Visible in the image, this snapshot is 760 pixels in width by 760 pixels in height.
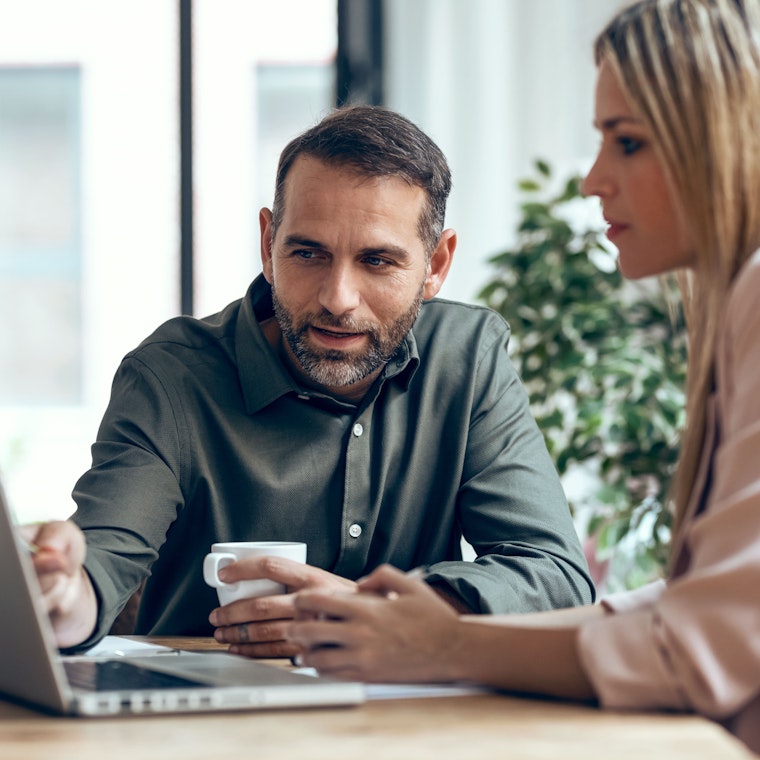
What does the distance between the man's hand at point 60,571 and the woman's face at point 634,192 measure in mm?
614

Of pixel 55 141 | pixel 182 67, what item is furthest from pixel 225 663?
pixel 55 141

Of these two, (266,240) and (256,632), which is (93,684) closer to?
(256,632)

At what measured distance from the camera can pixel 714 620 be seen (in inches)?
33.2

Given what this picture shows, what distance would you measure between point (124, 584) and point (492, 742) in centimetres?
67

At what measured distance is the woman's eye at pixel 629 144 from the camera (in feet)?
3.56

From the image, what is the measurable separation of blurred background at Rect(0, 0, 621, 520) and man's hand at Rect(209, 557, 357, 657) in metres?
2.25

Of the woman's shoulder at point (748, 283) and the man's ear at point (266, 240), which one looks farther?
the man's ear at point (266, 240)

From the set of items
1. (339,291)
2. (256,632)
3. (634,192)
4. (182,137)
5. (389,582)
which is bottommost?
(256,632)

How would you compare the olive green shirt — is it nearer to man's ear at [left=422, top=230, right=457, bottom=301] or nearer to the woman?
man's ear at [left=422, top=230, right=457, bottom=301]

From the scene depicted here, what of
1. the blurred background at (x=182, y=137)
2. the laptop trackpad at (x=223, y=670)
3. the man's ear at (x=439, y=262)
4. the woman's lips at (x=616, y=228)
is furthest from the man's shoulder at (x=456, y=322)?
the blurred background at (x=182, y=137)

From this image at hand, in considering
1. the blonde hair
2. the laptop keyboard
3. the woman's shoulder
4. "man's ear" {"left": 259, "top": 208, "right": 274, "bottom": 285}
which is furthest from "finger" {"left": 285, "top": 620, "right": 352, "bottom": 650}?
"man's ear" {"left": 259, "top": 208, "right": 274, "bottom": 285}

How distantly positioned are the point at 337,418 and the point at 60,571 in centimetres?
64

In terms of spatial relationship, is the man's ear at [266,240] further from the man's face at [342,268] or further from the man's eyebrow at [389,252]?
the man's eyebrow at [389,252]

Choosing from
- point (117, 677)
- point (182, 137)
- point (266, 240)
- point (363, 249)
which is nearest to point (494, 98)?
point (182, 137)
